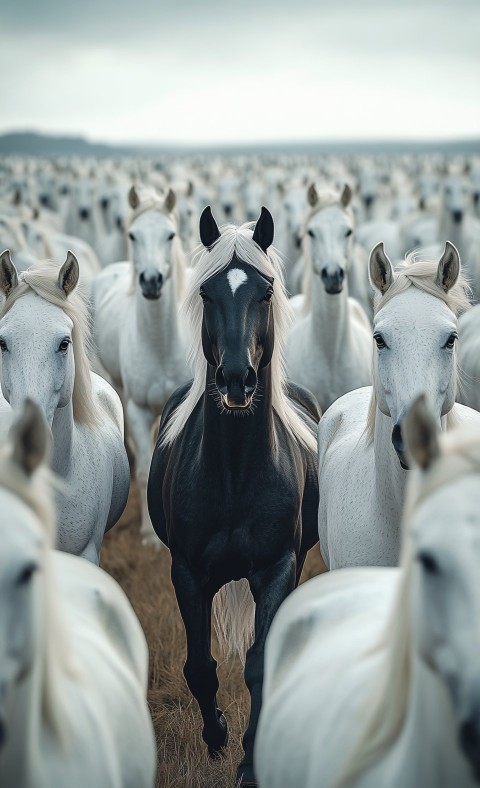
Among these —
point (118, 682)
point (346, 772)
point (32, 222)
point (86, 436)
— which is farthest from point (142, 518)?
point (32, 222)

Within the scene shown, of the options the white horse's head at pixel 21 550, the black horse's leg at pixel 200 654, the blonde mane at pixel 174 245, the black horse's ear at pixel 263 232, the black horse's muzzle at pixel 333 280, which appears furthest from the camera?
the blonde mane at pixel 174 245

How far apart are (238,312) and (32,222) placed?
30.6ft

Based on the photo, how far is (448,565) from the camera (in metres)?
1.91

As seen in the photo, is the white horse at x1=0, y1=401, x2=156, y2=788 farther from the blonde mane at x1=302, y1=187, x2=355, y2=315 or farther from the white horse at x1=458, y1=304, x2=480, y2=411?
the blonde mane at x1=302, y1=187, x2=355, y2=315

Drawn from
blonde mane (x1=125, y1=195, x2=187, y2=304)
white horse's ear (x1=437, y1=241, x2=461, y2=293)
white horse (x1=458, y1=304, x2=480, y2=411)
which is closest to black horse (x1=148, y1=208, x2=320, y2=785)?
white horse's ear (x1=437, y1=241, x2=461, y2=293)

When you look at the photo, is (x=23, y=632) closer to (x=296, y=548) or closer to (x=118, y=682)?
(x=118, y=682)

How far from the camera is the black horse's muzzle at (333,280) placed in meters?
6.79

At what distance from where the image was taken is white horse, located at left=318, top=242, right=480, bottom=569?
11.7 ft

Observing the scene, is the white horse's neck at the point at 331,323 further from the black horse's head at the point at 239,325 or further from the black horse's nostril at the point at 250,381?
the black horse's nostril at the point at 250,381

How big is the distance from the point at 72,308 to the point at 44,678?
7.75 ft

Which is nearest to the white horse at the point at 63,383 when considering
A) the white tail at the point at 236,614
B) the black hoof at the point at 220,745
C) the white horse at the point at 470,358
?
the white tail at the point at 236,614

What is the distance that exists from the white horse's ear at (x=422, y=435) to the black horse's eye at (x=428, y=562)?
0.23m

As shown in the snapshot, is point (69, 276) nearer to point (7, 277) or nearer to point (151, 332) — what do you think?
point (7, 277)

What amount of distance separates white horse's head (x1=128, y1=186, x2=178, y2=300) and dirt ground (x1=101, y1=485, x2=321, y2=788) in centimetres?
182
